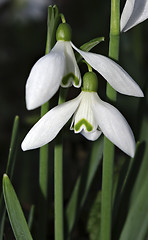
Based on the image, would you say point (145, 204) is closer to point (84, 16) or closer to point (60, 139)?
point (60, 139)

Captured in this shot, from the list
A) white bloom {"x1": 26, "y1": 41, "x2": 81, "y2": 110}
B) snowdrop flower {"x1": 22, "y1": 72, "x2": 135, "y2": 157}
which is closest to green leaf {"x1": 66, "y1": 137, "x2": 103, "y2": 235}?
snowdrop flower {"x1": 22, "y1": 72, "x2": 135, "y2": 157}

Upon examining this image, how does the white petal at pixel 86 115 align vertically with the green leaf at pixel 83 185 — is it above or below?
above

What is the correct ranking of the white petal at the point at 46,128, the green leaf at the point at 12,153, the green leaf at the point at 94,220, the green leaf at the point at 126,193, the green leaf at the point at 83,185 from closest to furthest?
the white petal at the point at 46,128 < the green leaf at the point at 12,153 < the green leaf at the point at 126,193 < the green leaf at the point at 83,185 < the green leaf at the point at 94,220

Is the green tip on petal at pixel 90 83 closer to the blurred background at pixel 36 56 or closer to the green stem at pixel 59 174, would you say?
the green stem at pixel 59 174

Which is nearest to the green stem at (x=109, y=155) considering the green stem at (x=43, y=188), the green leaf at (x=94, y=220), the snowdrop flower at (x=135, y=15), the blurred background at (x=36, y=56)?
the snowdrop flower at (x=135, y=15)

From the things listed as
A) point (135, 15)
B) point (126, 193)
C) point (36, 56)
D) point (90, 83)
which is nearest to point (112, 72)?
point (90, 83)

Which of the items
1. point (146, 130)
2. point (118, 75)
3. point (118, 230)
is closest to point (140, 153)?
point (146, 130)

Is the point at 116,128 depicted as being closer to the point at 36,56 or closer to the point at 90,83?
the point at 90,83

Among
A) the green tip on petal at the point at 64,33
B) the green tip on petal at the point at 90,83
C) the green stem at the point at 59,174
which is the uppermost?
the green tip on petal at the point at 64,33

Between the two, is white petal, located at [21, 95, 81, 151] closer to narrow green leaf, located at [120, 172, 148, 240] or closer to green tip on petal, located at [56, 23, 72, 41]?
green tip on petal, located at [56, 23, 72, 41]
